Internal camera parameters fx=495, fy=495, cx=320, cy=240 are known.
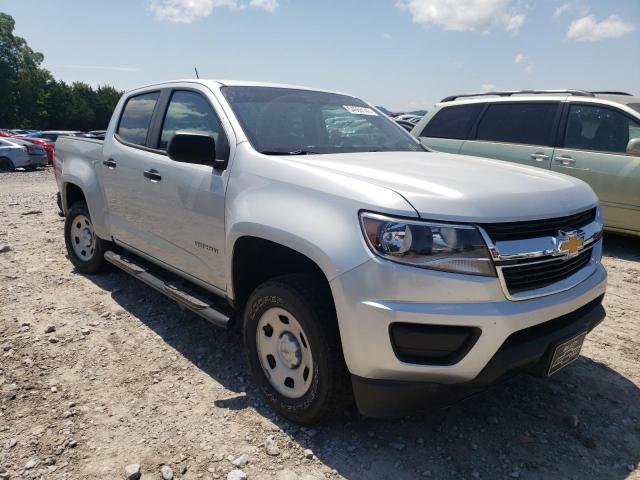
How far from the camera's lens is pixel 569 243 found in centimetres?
227

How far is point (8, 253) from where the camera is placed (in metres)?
5.76

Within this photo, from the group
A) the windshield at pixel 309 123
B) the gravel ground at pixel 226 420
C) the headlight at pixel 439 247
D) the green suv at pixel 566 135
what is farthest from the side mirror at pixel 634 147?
the headlight at pixel 439 247

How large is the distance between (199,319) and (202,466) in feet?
5.77

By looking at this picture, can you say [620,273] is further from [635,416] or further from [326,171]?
[326,171]

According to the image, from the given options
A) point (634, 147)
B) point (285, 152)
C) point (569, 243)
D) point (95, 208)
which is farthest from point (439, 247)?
point (634, 147)

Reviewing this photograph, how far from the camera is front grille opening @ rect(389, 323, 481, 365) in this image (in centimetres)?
200

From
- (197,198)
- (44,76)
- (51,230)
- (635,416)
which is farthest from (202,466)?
(44,76)

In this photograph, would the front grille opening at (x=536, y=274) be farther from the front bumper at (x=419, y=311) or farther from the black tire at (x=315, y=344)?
the black tire at (x=315, y=344)

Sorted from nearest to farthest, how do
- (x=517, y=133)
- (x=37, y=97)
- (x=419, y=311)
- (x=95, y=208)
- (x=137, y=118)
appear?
(x=419, y=311)
(x=137, y=118)
(x=95, y=208)
(x=517, y=133)
(x=37, y=97)

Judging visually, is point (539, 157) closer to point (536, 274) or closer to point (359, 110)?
point (359, 110)

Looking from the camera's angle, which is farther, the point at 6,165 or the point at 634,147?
the point at 6,165

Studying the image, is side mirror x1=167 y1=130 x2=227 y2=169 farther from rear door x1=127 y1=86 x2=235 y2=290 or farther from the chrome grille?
the chrome grille

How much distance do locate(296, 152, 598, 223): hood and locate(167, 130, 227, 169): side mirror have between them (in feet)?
1.79

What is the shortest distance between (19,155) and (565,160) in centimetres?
1745
